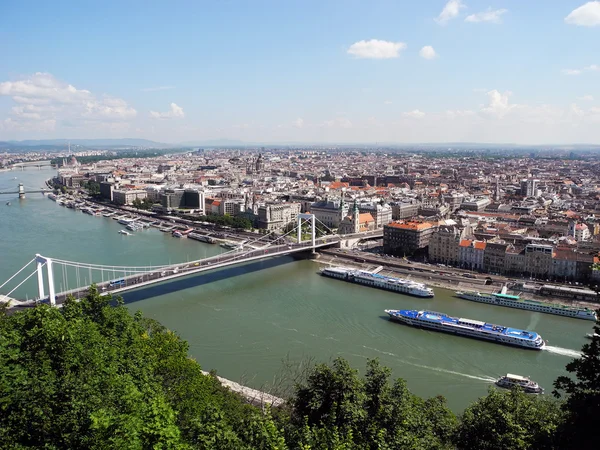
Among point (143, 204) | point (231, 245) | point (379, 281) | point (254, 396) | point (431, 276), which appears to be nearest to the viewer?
point (254, 396)

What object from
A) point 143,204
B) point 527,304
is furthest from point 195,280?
point 143,204

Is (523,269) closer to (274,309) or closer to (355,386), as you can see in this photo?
(274,309)

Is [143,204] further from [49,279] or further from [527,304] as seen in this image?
[527,304]

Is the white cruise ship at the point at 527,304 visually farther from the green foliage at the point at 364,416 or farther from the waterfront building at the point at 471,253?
the green foliage at the point at 364,416

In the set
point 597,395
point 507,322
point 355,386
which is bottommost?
point 507,322

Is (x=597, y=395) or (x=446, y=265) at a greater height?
(x=597, y=395)

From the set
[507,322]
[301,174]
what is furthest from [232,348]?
[301,174]
